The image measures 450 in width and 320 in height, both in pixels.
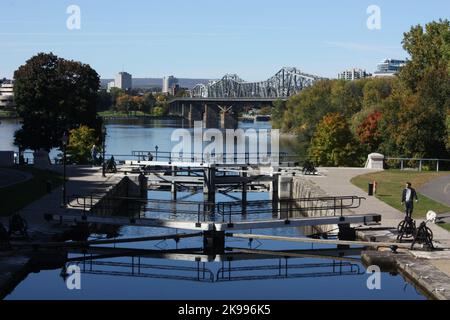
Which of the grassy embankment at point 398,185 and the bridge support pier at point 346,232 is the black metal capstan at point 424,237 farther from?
the bridge support pier at point 346,232

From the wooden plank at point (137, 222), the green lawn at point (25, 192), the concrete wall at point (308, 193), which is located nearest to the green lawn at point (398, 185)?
the concrete wall at point (308, 193)

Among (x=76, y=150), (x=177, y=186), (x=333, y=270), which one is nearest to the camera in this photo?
(x=333, y=270)

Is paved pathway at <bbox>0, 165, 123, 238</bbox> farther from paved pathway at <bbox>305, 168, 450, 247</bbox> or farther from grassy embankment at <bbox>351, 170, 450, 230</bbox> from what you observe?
grassy embankment at <bbox>351, 170, 450, 230</bbox>

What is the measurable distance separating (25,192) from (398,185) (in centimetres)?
Result: 2019

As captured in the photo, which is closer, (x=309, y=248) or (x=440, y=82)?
(x=309, y=248)

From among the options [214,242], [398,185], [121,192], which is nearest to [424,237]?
[214,242]

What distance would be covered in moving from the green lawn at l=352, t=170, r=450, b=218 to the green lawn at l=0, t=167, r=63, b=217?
54.5ft

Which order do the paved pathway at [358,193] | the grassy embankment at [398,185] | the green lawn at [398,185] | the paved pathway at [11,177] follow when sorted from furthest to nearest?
the paved pathway at [11,177], the green lawn at [398,185], the grassy embankment at [398,185], the paved pathway at [358,193]

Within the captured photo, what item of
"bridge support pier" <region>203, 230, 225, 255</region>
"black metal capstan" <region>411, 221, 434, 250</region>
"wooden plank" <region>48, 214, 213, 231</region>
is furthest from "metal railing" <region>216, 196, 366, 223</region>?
"black metal capstan" <region>411, 221, 434, 250</region>

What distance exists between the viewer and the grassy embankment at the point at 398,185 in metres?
39.1
